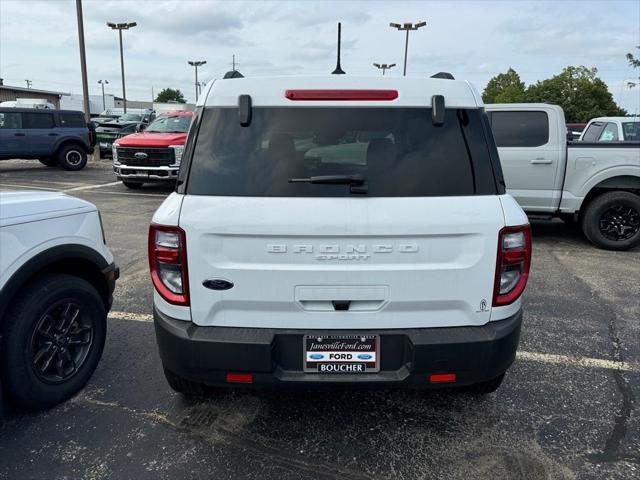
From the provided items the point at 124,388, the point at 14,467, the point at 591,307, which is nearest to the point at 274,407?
the point at 124,388

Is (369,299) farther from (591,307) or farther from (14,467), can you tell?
(591,307)

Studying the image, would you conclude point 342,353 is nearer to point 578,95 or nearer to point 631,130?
point 631,130

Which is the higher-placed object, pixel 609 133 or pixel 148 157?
pixel 609 133

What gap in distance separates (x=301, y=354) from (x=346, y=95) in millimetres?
1295

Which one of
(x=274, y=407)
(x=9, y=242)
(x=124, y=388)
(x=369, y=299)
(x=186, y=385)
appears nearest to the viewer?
(x=369, y=299)

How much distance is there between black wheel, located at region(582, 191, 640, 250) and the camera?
692cm

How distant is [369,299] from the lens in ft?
7.70

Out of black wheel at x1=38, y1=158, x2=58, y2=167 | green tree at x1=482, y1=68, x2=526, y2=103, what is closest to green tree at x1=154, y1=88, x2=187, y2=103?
green tree at x1=482, y1=68, x2=526, y2=103

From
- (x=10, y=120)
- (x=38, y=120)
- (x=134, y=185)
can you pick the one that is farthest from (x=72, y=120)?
(x=134, y=185)

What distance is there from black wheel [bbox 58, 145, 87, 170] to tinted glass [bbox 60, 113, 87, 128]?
680 mm

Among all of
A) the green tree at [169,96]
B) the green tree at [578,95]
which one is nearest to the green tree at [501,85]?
the green tree at [578,95]

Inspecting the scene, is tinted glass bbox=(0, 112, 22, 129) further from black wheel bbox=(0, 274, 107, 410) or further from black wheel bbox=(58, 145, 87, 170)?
black wheel bbox=(0, 274, 107, 410)

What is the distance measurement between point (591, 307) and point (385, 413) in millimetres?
3009

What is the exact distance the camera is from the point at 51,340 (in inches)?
120
